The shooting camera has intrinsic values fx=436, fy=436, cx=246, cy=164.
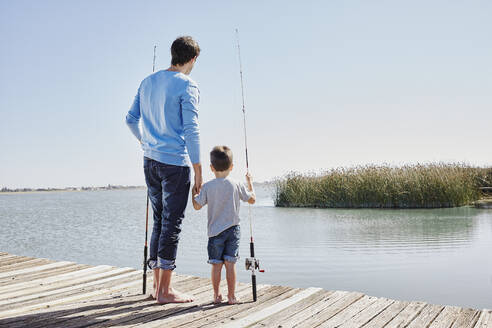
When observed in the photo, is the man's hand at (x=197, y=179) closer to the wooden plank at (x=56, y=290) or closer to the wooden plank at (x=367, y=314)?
the wooden plank at (x=367, y=314)

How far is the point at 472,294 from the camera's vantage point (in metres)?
4.53

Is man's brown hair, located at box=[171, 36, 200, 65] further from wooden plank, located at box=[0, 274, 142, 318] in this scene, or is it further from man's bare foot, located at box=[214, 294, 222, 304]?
wooden plank, located at box=[0, 274, 142, 318]

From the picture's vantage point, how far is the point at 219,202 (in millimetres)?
2729

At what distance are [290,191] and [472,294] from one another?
1299 cm

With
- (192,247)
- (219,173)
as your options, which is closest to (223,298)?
(219,173)

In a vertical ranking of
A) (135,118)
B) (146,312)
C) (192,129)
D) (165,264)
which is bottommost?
(146,312)

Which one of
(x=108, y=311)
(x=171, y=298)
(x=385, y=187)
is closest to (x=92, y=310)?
(x=108, y=311)

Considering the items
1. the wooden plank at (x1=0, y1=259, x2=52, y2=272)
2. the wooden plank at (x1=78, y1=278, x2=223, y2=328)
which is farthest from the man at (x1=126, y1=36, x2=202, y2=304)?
the wooden plank at (x1=0, y1=259, x2=52, y2=272)

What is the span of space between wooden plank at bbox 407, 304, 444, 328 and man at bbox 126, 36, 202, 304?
1463 mm

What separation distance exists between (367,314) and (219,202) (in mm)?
1123

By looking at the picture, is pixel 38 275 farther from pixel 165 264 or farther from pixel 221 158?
pixel 221 158

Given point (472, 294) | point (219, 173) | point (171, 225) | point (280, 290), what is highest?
point (219, 173)

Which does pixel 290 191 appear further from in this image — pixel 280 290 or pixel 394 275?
pixel 280 290

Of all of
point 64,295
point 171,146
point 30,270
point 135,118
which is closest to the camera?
point 171,146
